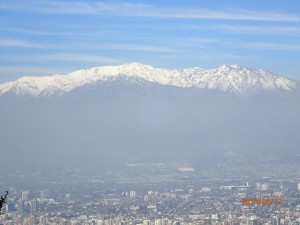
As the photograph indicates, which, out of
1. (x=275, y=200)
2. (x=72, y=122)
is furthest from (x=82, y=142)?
(x=275, y=200)

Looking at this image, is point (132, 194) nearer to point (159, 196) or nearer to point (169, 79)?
point (159, 196)

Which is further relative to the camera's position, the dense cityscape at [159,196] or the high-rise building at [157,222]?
the dense cityscape at [159,196]

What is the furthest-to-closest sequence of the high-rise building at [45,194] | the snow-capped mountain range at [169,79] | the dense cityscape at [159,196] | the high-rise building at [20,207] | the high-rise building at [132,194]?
1. the snow-capped mountain range at [169,79]
2. the high-rise building at [132,194]
3. the high-rise building at [45,194]
4. the high-rise building at [20,207]
5. the dense cityscape at [159,196]

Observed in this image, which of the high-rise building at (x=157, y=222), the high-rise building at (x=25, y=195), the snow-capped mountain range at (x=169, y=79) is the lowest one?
the high-rise building at (x=157, y=222)

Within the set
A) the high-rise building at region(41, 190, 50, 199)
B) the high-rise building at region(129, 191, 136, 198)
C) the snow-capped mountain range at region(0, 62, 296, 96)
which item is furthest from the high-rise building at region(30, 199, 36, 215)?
the snow-capped mountain range at region(0, 62, 296, 96)

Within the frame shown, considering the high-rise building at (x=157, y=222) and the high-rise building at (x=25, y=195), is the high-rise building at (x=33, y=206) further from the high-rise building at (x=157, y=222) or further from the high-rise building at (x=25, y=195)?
the high-rise building at (x=157, y=222)

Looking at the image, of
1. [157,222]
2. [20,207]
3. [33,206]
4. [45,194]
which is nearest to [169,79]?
[45,194]

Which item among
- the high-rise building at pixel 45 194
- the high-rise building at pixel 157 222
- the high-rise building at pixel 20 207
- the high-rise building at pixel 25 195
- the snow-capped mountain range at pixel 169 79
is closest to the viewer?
the high-rise building at pixel 157 222

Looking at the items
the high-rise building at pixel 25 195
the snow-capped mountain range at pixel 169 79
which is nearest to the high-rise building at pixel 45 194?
the high-rise building at pixel 25 195
